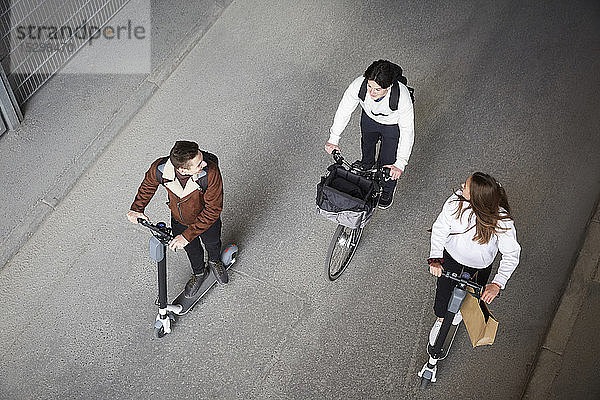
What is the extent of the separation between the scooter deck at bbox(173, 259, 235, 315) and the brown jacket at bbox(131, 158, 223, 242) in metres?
0.81

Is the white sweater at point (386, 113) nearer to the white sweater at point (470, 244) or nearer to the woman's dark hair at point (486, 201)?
the white sweater at point (470, 244)

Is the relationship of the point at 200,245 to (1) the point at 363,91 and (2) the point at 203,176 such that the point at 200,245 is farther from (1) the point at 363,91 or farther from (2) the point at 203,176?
(1) the point at 363,91

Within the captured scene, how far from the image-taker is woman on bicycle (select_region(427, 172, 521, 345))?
4004 millimetres

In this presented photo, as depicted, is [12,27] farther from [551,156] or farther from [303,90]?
[551,156]

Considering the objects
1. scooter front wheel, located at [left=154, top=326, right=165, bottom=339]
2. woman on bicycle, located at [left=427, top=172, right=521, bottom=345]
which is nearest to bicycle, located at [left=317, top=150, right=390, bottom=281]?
woman on bicycle, located at [left=427, top=172, right=521, bottom=345]

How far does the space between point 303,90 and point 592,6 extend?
3.48 meters

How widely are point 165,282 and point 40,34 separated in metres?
2.87

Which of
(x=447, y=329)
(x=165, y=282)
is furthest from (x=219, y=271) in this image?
(x=447, y=329)

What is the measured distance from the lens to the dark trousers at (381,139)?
507 centimetres

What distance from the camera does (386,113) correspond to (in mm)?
4844

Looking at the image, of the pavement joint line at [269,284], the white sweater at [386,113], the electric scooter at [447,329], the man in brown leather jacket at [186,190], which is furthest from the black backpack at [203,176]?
the electric scooter at [447,329]

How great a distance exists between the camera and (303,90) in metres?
6.73

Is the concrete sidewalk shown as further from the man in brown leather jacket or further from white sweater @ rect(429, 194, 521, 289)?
the man in brown leather jacket

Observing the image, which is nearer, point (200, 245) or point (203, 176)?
point (203, 176)
